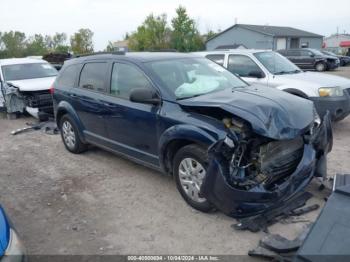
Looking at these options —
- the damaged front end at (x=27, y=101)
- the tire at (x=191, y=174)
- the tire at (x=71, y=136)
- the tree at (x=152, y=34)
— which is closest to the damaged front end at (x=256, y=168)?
the tire at (x=191, y=174)

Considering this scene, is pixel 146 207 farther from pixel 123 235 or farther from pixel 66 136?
pixel 66 136

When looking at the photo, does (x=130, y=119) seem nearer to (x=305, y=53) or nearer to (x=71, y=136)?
(x=71, y=136)

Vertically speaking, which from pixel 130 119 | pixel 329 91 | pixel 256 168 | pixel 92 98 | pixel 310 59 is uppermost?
pixel 310 59

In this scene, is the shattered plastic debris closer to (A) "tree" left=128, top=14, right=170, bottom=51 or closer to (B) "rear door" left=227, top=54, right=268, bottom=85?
(B) "rear door" left=227, top=54, right=268, bottom=85

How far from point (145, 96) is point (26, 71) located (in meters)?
7.70

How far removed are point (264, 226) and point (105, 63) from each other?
129 inches

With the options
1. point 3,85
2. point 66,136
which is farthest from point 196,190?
point 3,85

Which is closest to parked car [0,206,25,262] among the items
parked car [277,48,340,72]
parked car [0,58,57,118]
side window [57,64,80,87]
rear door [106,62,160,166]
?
rear door [106,62,160,166]

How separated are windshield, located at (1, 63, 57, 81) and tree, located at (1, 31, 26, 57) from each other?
4162cm

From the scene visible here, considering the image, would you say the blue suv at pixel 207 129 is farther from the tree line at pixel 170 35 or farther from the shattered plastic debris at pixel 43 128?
the tree line at pixel 170 35

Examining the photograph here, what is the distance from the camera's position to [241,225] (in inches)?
144

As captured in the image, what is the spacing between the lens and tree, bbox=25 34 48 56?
5071 cm

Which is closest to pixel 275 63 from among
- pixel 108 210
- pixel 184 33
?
pixel 108 210

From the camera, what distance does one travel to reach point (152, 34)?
4759 centimetres
